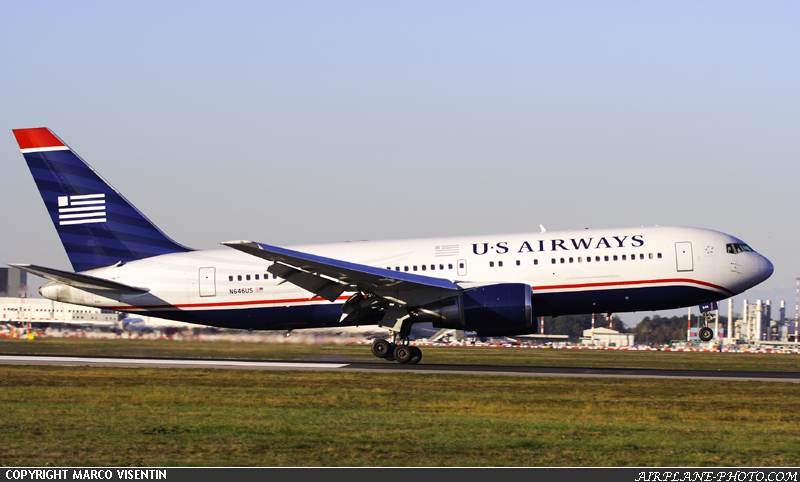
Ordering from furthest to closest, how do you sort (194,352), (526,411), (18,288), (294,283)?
(18,288) → (194,352) → (294,283) → (526,411)

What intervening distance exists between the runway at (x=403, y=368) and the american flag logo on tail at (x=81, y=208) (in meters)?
5.10

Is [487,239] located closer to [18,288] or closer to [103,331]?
[103,331]

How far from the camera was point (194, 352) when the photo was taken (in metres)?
31.5

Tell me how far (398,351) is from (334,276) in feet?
11.9

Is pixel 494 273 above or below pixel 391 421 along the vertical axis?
above

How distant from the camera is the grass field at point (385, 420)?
36.0 ft

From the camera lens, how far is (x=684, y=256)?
27.0 m

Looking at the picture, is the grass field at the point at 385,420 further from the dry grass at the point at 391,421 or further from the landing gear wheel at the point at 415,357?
the landing gear wheel at the point at 415,357

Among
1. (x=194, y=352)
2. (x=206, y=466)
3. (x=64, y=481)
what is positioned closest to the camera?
(x=64, y=481)

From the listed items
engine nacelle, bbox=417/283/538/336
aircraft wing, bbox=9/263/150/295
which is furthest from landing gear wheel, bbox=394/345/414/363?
aircraft wing, bbox=9/263/150/295

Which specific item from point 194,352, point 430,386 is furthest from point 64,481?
point 194,352

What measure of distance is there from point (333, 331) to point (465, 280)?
7.52 m

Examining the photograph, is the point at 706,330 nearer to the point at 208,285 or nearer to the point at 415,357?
the point at 415,357

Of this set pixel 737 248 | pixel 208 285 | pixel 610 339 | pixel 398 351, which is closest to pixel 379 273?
pixel 398 351
